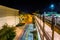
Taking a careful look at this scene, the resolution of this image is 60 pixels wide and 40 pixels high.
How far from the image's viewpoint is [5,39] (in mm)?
11930

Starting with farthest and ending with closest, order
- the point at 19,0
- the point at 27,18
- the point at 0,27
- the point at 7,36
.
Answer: the point at 19,0, the point at 27,18, the point at 0,27, the point at 7,36

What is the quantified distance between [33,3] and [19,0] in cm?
742

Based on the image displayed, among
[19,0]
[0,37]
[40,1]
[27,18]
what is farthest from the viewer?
[40,1]

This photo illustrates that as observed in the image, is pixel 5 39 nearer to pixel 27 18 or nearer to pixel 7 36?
pixel 7 36

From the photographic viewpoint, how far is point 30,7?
Result: 56875 millimetres

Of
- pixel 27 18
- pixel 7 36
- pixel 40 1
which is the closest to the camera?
pixel 7 36

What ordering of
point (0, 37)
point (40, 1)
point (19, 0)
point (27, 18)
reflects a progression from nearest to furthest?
point (0, 37)
point (27, 18)
point (19, 0)
point (40, 1)

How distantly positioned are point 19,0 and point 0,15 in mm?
38901

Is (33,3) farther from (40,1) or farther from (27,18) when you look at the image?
(27,18)

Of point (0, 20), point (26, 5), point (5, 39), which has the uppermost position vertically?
point (26, 5)

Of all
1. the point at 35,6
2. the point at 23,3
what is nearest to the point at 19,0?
the point at 23,3

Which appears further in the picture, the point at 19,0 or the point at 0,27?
the point at 19,0

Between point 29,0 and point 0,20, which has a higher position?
point 29,0

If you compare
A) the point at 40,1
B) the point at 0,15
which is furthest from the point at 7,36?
the point at 40,1
